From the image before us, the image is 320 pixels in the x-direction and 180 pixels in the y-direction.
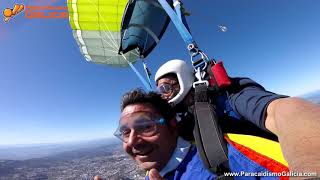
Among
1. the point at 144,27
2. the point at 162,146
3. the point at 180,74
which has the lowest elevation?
the point at 162,146

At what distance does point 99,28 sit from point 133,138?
771 cm

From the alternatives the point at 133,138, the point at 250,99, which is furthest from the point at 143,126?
the point at 250,99

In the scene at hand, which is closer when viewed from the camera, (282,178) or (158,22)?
(282,178)

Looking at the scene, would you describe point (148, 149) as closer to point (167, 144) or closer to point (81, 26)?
point (167, 144)

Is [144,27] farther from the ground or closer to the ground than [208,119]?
farther from the ground

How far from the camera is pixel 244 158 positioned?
1.64 m

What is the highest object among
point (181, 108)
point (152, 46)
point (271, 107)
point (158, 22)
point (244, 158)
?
point (158, 22)

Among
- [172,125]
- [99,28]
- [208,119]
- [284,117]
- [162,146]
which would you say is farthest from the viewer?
[99,28]

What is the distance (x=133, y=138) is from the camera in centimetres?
236

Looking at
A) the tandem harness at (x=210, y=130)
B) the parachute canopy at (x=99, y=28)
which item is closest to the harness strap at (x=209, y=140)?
the tandem harness at (x=210, y=130)

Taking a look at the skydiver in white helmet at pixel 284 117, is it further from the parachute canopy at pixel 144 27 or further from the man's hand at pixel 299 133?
the parachute canopy at pixel 144 27

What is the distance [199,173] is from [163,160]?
0.49 metres

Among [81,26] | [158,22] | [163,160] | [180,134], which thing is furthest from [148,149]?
[81,26]

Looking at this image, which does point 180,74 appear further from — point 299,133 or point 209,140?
point 299,133
